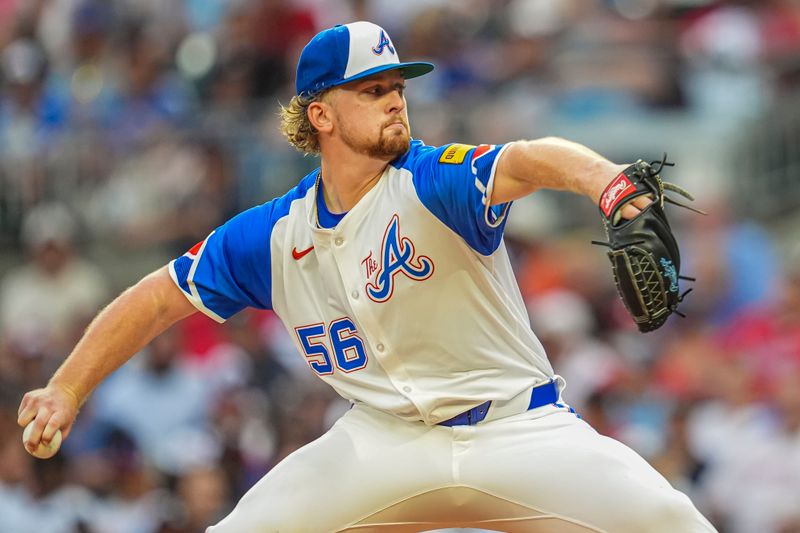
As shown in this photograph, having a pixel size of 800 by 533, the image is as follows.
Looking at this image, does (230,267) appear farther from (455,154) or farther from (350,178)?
(455,154)

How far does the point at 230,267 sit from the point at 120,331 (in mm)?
476

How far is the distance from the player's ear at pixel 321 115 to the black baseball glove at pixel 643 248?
1400mm

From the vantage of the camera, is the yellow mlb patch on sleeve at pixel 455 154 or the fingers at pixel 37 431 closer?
the yellow mlb patch on sleeve at pixel 455 154

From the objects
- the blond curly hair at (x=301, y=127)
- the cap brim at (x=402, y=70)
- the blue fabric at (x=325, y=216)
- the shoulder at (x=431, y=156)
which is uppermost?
the cap brim at (x=402, y=70)

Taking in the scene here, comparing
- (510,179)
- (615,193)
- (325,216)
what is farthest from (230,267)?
(615,193)

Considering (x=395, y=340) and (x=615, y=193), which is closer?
(x=615, y=193)

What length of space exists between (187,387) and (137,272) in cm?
174

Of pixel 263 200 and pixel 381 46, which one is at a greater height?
pixel 381 46

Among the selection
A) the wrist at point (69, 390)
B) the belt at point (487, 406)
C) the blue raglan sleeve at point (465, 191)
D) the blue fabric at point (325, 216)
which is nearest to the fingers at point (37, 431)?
the wrist at point (69, 390)

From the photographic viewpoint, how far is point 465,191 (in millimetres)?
4621

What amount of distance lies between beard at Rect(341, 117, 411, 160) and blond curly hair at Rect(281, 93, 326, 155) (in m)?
0.29

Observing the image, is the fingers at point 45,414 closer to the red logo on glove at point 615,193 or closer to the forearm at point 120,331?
the forearm at point 120,331

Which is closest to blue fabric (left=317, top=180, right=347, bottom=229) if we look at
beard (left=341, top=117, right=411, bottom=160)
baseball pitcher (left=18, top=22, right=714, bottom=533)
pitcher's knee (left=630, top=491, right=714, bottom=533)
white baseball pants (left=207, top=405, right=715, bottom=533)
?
baseball pitcher (left=18, top=22, right=714, bottom=533)

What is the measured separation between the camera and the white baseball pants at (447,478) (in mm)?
4766
